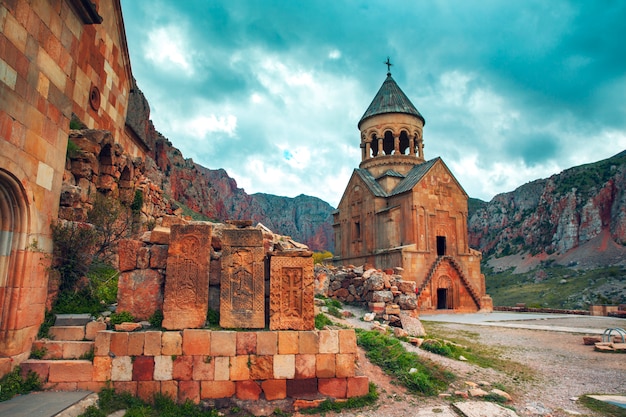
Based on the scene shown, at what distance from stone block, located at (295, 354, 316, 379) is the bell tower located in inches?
839

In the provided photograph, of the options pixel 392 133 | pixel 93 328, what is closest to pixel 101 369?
pixel 93 328

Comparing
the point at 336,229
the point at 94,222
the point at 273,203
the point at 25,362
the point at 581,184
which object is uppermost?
the point at 273,203

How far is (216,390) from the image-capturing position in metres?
4.71

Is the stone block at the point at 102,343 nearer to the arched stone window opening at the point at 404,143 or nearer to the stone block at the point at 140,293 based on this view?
the stone block at the point at 140,293

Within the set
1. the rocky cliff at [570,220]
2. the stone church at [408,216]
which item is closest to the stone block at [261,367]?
the stone church at [408,216]

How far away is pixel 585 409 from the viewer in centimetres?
486

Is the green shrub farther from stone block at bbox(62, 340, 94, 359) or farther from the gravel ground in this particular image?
the gravel ground

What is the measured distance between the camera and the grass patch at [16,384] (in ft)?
13.3

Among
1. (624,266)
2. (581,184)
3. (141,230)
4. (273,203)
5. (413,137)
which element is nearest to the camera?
(141,230)

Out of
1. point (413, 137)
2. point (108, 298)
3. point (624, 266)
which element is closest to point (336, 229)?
point (413, 137)

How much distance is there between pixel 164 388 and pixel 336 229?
22912 mm

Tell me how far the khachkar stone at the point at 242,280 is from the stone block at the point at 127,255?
1195 millimetres

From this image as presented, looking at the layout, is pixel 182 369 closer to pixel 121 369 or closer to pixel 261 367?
pixel 121 369

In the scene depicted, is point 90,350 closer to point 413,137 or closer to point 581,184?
point 413,137
